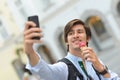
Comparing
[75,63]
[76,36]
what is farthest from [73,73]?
[76,36]

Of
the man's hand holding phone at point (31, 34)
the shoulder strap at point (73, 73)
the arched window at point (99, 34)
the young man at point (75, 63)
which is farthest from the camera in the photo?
the arched window at point (99, 34)

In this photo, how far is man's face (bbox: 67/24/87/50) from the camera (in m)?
2.88

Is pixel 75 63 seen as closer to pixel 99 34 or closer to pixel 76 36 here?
pixel 76 36

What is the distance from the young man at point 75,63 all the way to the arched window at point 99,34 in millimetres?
15931

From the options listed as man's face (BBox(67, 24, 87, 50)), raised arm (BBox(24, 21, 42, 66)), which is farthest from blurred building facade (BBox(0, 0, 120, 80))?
raised arm (BBox(24, 21, 42, 66))

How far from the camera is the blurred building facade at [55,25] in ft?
57.7

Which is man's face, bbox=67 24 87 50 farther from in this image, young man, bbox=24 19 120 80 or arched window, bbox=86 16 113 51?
arched window, bbox=86 16 113 51

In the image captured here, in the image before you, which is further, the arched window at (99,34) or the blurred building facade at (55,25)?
the arched window at (99,34)

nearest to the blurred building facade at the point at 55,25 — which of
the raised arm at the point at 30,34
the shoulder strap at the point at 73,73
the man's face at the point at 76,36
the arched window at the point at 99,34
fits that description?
the arched window at the point at 99,34

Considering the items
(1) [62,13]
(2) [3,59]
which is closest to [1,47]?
(2) [3,59]

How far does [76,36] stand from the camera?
2895 millimetres

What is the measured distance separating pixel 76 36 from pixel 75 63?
18 centimetres

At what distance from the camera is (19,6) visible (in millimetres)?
21641

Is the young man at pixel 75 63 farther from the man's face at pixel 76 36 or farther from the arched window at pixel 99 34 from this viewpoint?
the arched window at pixel 99 34
